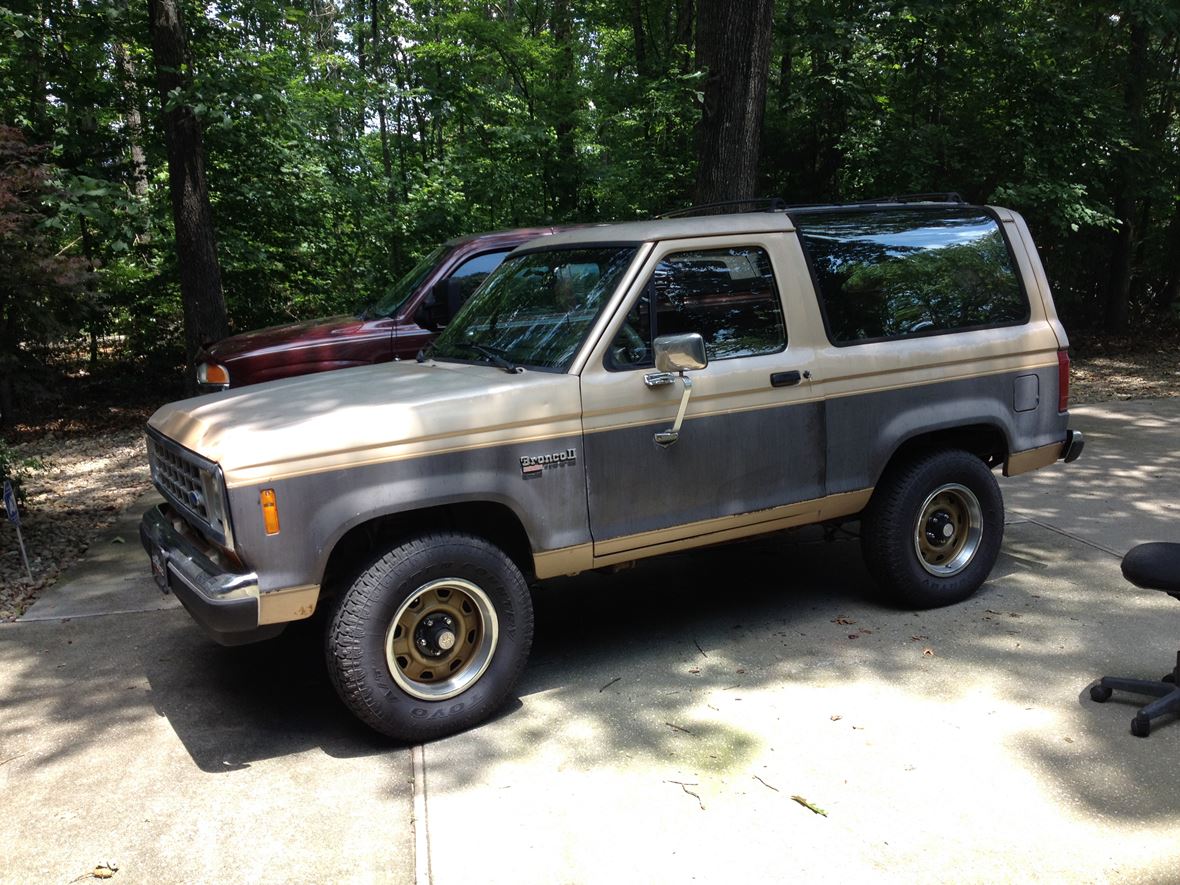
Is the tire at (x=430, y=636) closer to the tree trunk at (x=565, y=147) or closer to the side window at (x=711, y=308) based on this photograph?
the side window at (x=711, y=308)

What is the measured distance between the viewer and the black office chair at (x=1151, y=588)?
3719mm

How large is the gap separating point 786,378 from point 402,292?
A: 4.39 m

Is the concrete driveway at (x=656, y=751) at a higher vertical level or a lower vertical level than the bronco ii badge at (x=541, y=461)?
lower

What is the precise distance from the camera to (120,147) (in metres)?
12.9

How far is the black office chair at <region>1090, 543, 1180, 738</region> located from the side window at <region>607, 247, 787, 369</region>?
71.0 inches

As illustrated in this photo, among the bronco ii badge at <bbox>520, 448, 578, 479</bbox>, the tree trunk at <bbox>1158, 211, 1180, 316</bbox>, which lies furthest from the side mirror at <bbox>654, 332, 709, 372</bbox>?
the tree trunk at <bbox>1158, 211, 1180, 316</bbox>

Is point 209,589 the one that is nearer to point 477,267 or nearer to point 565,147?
point 477,267

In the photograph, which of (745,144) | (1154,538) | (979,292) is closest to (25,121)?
(745,144)

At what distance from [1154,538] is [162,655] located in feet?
19.9

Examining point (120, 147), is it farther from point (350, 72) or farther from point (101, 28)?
point (350, 72)

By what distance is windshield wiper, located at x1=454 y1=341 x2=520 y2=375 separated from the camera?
427 cm

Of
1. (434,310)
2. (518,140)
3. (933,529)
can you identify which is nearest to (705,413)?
(933,529)

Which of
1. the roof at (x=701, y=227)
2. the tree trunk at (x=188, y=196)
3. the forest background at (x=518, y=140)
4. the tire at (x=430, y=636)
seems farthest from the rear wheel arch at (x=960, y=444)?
the tree trunk at (x=188, y=196)

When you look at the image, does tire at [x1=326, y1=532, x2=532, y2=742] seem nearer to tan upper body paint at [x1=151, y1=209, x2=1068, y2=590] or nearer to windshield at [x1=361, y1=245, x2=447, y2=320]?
tan upper body paint at [x1=151, y1=209, x2=1068, y2=590]
